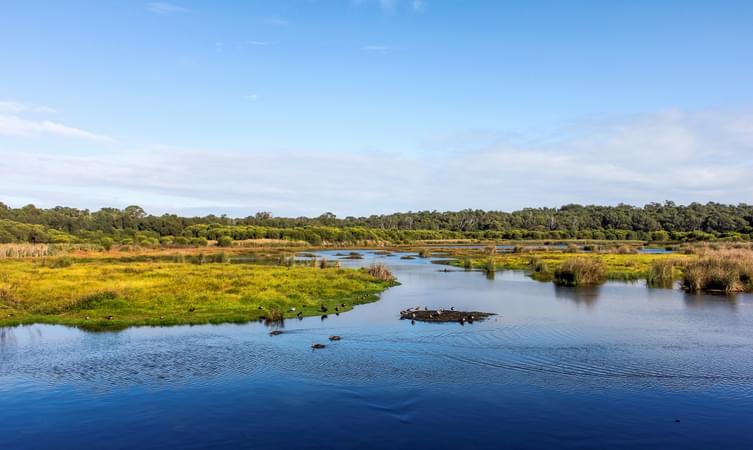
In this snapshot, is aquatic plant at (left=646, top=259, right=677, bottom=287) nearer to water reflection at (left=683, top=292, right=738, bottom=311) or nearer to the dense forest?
water reflection at (left=683, top=292, right=738, bottom=311)

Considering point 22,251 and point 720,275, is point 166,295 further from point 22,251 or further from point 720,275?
point 22,251

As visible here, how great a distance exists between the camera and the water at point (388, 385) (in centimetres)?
1384

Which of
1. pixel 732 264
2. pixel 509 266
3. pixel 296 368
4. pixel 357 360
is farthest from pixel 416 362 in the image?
pixel 509 266

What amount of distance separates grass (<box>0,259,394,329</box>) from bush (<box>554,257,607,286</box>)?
48.7ft

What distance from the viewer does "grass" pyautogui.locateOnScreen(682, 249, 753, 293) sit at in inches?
1554

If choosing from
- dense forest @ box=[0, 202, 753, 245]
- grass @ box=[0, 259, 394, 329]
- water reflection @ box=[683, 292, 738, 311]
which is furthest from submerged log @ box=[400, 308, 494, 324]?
dense forest @ box=[0, 202, 753, 245]

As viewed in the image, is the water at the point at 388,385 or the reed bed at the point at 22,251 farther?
the reed bed at the point at 22,251

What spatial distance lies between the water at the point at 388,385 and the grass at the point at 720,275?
11889mm

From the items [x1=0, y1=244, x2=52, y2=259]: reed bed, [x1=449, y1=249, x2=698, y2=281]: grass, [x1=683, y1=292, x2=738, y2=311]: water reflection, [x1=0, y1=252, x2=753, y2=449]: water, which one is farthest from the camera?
[x1=0, y1=244, x2=52, y2=259]: reed bed

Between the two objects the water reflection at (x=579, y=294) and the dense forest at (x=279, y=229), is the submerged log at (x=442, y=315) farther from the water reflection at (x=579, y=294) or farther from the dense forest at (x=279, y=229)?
the dense forest at (x=279, y=229)

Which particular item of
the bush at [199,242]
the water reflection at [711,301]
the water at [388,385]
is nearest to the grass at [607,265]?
the water reflection at [711,301]

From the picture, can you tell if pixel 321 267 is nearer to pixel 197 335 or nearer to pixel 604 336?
pixel 197 335

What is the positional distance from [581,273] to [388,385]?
3278cm

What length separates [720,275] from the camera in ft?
131
